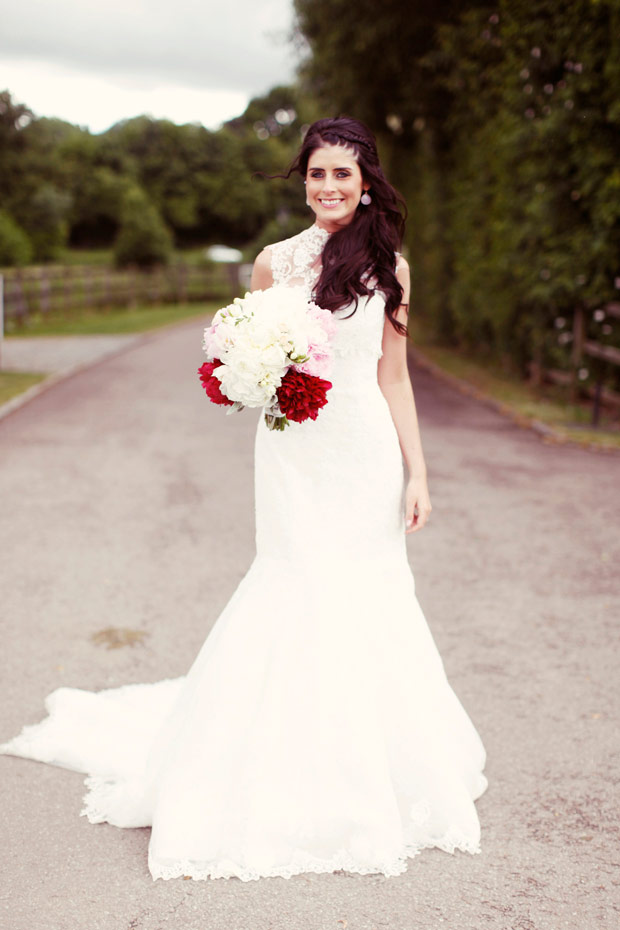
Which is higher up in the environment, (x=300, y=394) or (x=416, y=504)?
(x=300, y=394)

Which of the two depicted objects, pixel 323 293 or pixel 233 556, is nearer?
pixel 323 293

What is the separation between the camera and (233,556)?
5988 millimetres

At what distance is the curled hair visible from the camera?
9.55 feet

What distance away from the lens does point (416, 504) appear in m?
3.19

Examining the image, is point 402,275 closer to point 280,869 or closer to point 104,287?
point 280,869

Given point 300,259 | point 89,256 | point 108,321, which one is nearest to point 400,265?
point 300,259

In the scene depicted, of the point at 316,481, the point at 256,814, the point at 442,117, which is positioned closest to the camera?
the point at 256,814

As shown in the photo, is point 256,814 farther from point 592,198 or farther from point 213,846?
point 592,198

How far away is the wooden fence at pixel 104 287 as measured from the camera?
25125mm

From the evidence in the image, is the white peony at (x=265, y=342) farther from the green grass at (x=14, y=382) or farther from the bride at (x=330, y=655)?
the green grass at (x=14, y=382)

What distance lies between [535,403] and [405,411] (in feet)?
30.5

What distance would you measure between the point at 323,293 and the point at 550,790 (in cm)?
201

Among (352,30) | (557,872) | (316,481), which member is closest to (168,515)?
(316,481)

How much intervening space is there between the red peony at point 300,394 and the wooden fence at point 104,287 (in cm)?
2292
